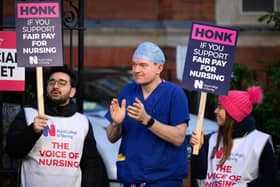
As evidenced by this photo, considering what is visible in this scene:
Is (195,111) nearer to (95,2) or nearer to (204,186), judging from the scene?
(95,2)

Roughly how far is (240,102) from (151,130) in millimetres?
745

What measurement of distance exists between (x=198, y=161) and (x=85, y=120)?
0.92m

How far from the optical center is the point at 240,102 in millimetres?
5500

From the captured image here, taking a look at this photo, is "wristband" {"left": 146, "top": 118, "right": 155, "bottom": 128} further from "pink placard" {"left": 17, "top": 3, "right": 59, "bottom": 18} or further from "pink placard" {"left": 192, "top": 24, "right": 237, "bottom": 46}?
"pink placard" {"left": 17, "top": 3, "right": 59, "bottom": 18}

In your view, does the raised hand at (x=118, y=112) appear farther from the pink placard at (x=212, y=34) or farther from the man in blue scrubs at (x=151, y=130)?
the pink placard at (x=212, y=34)

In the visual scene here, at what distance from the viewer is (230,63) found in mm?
5727

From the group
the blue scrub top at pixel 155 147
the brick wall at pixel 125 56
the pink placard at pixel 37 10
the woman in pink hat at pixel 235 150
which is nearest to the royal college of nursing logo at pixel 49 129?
the blue scrub top at pixel 155 147

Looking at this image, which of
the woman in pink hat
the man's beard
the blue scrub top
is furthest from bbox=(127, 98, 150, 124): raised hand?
the man's beard

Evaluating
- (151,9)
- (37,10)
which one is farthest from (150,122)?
(151,9)

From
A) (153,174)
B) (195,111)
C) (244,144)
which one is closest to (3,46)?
(153,174)

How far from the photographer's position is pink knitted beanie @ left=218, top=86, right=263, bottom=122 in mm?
5461

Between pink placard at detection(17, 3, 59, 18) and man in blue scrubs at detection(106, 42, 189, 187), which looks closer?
man in blue scrubs at detection(106, 42, 189, 187)

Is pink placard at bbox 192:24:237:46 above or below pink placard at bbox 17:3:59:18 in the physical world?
below

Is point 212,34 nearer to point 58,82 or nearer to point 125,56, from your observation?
point 58,82
